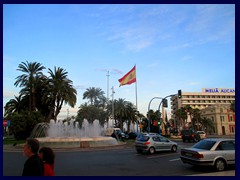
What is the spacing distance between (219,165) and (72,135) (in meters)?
22.4

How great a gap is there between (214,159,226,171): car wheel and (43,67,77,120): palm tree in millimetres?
39448

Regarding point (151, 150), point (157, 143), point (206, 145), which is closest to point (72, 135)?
point (151, 150)

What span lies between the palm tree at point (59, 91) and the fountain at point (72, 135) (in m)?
8.97

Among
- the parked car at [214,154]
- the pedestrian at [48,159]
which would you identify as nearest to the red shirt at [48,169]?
the pedestrian at [48,159]

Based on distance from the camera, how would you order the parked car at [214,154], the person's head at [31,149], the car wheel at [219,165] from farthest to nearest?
the car wheel at [219,165] → the parked car at [214,154] → the person's head at [31,149]

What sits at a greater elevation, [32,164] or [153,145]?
[32,164]

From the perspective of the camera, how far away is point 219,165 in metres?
10.2

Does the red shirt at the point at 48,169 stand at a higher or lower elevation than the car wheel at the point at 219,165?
higher

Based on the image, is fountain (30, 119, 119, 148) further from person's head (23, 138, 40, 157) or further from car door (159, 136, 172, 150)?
person's head (23, 138, 40, 157)

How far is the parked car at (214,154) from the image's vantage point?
32.9ft

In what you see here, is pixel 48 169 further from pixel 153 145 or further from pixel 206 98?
pixel 206 98

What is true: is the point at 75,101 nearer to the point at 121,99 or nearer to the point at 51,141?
the point at 121,99

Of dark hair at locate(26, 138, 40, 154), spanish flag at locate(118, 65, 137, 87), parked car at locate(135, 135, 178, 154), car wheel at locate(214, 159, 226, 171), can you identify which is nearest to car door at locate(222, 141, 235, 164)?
car wheel at locate(214, 159, 226, 171)

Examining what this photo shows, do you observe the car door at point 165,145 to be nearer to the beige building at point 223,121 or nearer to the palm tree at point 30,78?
the palm tree at point 30,78
